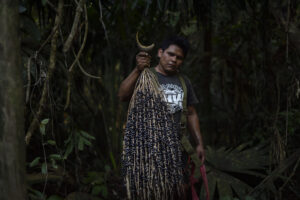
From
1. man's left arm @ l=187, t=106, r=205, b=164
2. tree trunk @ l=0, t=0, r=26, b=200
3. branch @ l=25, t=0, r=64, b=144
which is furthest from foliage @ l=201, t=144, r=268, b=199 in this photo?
tree trunk @ l=0, t=0, r=26, b=200

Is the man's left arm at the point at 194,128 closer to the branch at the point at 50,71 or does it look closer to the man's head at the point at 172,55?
the man's head at the point at 172,55

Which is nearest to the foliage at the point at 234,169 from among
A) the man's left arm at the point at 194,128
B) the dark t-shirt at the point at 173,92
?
the man's left arm at the point at 194,128

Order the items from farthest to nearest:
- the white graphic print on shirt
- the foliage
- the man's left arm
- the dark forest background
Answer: the foliage < the dark forest background < the man's left arm < the white graphic print on shirt

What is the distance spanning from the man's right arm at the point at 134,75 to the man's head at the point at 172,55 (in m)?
0.35

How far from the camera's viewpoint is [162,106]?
1979 millimetres

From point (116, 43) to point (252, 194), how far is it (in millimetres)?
2642

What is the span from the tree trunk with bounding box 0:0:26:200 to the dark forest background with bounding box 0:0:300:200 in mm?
589

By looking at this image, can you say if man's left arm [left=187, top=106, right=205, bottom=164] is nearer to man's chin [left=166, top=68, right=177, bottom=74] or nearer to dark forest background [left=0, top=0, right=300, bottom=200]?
man's chin [left=166, top=68, right=177, bottom=74]

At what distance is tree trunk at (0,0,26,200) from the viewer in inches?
42.7

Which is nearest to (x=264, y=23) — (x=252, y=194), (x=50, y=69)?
(x=252, y=194)

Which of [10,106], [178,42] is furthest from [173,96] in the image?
[10,106]

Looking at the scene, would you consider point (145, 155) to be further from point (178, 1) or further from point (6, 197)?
point (178, 1)

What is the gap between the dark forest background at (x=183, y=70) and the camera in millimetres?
2539

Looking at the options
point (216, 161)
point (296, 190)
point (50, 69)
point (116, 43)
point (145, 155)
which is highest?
point (116, 43)
